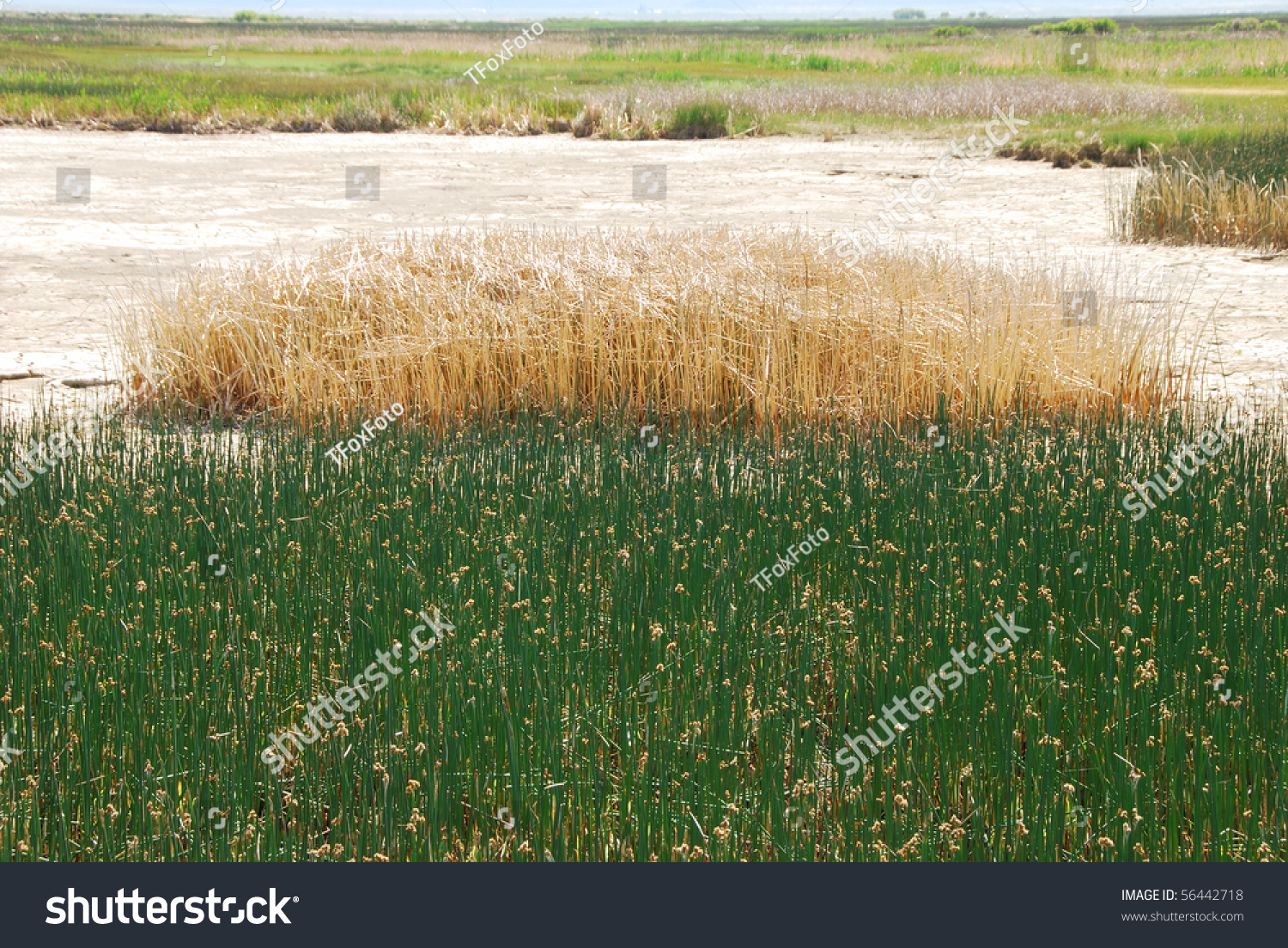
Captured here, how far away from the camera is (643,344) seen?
22.5ft

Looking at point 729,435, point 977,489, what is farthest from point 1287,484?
point 729,435

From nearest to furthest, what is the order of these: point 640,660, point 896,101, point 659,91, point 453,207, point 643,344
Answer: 1. point 640,660
2. point 643,344
3. point 453,207
4. point 896,101
5. point 659,91

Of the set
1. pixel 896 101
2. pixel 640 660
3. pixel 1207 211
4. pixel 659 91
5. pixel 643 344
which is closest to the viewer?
pixel 640 660

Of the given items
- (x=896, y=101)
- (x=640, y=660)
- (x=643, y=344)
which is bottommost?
(x=640, y=660)

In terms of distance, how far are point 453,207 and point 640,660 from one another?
41.9ft

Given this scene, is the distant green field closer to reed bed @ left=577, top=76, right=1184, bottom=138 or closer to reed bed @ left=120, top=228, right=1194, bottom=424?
reed bed @ left=577, top=76, right=1184, bottom=138

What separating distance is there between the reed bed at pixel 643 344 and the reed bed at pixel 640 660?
1.42 meters

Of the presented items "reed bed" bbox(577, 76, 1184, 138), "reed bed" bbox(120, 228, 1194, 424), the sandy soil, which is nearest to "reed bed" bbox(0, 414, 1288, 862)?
"reed bed" bbox(120, 228, 1194, 424)

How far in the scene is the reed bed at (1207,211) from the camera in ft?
39.4

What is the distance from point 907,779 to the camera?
3.01 metres

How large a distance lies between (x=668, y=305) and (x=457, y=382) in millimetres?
1267

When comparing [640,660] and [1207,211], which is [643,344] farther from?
[1207,211]

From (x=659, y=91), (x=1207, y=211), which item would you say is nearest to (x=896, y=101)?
(x=659, y=91)

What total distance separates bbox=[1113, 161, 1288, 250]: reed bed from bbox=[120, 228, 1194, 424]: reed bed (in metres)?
5.61
